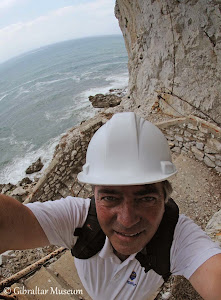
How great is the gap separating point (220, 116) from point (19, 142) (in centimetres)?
1839

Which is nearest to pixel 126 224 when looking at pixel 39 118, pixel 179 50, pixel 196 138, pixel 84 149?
pixel 196 138

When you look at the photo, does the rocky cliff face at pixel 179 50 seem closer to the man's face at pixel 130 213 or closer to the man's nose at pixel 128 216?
the man's face at pixel 130 213

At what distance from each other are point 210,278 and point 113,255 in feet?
2.73

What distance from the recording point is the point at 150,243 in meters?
1.65

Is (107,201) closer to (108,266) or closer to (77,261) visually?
(108,266)

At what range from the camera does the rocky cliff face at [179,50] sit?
15.8 feet

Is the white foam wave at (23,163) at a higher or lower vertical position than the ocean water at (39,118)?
lower

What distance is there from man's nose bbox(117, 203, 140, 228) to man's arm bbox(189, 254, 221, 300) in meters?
0.61

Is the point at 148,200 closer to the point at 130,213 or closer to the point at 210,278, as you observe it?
the point at 130,213

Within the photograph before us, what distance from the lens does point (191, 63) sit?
5.52 m

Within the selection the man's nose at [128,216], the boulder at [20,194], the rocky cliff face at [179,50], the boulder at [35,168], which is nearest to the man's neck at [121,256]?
the man's nose at [128,216]

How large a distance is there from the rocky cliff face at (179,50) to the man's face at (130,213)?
4823 mm

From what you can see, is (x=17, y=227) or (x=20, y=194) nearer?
(x=17, y=227)

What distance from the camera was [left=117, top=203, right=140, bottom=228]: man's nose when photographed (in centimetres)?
142
